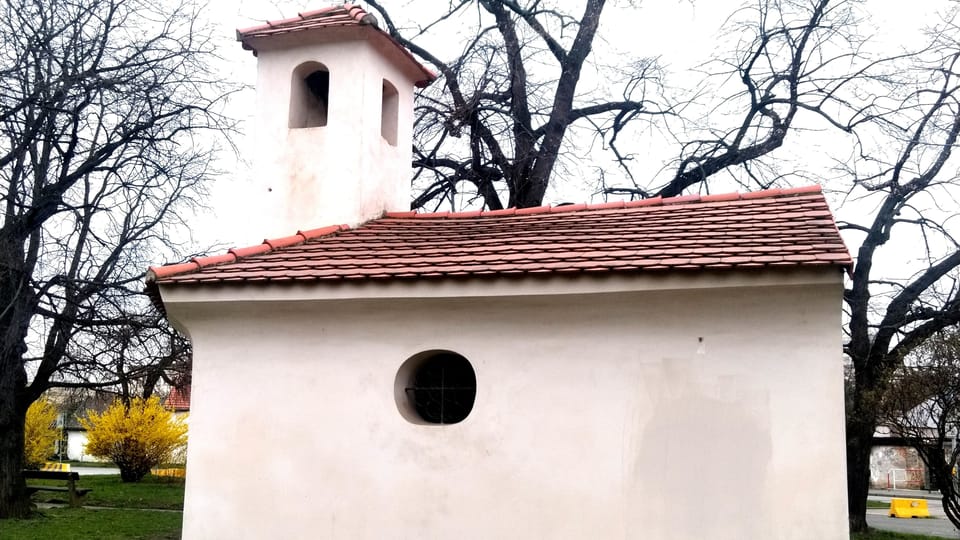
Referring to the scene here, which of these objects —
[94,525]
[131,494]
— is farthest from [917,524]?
[131,494]

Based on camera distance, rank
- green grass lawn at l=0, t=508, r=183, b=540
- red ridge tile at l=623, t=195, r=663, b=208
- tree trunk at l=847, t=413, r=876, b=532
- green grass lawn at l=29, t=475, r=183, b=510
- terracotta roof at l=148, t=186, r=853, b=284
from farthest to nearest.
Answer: green grass lawn at l=29, t=475, r=183, b=510 < tree trunk at l=847, t=413, r=876, b=532 < green grass lawn at l=0, t=508, r=183, b=540 < red ridge tile at l=623, t=195, r=663, b=208 < terracotta roof at l=148, t=186, r=853, b=284

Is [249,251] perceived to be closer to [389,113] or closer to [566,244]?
[566,244]

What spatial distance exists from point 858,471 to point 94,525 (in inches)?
539

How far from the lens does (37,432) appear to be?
28.1 meters

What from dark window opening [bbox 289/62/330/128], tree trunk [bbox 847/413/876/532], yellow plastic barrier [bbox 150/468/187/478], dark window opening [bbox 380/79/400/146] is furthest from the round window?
yellow plastic barrier [bbox 150/468/187/478]

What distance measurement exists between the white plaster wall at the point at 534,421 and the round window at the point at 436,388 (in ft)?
0.60

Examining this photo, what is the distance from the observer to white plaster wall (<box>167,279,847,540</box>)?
6535 millimetres

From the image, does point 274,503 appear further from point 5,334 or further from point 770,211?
point 5,334

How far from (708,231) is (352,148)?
14.1ft

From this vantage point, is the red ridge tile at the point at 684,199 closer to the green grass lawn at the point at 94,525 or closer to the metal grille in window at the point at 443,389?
the metal grille in window at the point at 443,389

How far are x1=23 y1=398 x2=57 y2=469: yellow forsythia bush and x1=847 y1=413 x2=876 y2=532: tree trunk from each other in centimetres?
2306

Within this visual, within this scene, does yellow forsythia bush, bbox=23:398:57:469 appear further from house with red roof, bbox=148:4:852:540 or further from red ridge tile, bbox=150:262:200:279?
house with red roof, bbox=148:4:852:540

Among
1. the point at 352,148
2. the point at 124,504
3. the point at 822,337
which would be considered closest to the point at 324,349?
the point at 352,148

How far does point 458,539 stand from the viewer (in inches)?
282
